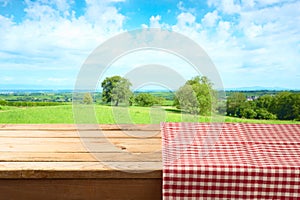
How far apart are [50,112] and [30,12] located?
0.66 m

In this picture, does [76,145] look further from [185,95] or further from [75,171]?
[185,95]

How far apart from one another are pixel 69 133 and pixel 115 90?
0.52 meters

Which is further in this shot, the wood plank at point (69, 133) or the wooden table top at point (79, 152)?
the wood plank at point (69, 133)

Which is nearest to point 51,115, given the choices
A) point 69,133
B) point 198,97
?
point 69,133

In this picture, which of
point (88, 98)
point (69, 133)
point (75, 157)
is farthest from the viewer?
point (88, 98)

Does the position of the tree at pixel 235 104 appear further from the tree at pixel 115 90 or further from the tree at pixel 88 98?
the tree at pixel 88 98

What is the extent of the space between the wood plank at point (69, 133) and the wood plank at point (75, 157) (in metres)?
0.32

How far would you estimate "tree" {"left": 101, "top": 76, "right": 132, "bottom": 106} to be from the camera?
233 cm

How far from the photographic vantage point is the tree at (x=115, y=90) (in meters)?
2.33

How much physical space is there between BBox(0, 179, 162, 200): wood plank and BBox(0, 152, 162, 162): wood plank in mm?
95

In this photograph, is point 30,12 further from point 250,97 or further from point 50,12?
point 250,97

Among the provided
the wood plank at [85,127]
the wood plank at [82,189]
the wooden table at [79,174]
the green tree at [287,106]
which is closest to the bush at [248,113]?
the green tree at [287,106]

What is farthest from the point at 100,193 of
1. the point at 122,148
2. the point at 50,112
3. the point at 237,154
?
the point at 50,112

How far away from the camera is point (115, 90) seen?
2494 mm
